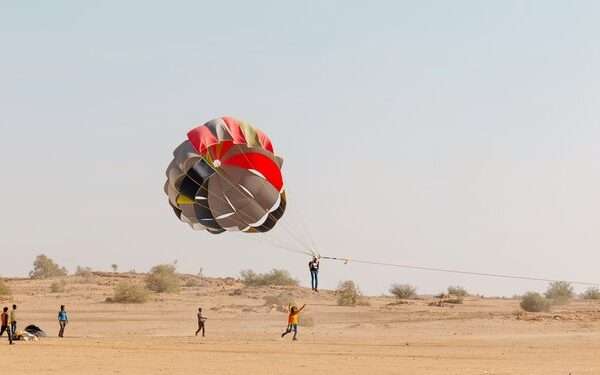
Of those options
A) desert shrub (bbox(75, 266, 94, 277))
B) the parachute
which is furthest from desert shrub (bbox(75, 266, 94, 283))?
the parachute

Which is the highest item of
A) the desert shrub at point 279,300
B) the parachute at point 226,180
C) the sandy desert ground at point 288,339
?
the parachute at point 226,180

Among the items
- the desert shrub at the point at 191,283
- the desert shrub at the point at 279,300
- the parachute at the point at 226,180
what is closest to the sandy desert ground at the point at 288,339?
the desert shrub at the point at 279,300

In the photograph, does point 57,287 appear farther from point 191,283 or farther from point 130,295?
point 191,283

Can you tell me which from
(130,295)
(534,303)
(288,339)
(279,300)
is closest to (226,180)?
(288,339)

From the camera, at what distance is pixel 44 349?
80.3ft

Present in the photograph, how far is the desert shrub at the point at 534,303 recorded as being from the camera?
144 ft

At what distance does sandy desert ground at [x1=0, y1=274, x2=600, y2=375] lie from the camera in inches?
831

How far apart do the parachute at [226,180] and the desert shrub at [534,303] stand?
1863 centimetres

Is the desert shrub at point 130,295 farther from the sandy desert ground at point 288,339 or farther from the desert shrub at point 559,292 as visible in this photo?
the desert shrub at point 559,292

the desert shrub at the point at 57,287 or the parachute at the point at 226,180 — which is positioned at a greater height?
the parachute at the point at 226,180

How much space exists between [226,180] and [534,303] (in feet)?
68.4

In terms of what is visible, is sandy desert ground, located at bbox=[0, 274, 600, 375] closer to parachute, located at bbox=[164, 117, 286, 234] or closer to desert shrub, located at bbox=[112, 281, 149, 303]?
desert shrub, located at bbox=[112, 281, 149, 303]

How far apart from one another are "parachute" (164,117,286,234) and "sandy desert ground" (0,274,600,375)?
353 cm

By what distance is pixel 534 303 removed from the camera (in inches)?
1734
